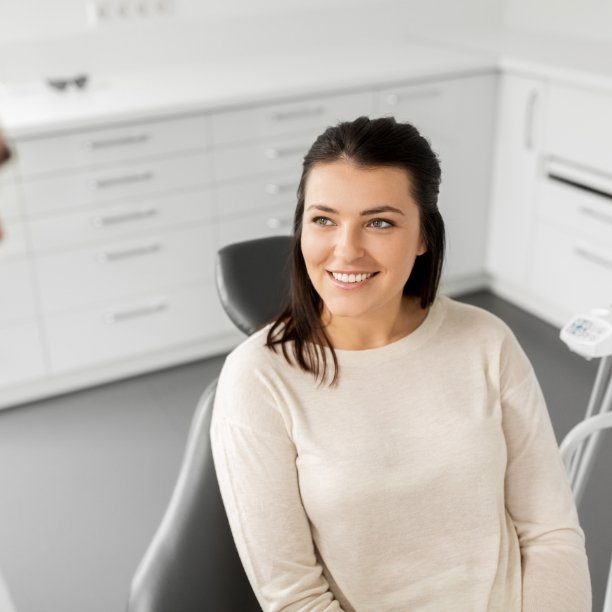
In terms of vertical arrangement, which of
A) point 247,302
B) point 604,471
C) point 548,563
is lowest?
point 604,471

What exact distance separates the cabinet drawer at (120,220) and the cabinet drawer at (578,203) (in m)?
1.15

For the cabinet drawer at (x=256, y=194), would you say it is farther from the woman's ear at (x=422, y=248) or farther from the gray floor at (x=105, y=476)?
the woman's ear at (x=422, y=248)

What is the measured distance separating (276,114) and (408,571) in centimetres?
189

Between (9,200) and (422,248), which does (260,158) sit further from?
(422,248)

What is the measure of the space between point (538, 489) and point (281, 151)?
5.97ft

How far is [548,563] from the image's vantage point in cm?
127

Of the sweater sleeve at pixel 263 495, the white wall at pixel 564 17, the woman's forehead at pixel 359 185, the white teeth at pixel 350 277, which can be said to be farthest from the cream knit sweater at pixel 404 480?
the white wall at pixel 564 17

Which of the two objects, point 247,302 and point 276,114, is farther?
point 276,114

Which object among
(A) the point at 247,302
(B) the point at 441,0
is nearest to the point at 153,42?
(B) the point at 441,0

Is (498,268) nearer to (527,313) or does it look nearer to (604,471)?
(527,313)

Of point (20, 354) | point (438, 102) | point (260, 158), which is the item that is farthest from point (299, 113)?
point (20, 354)

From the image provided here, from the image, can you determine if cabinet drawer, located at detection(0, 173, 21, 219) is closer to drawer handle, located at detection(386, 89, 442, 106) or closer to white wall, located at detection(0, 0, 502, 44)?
white wall, located at detection(0, 0, 502, 44)

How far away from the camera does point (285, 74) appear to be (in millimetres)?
3016

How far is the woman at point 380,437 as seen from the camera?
1187 millimetres
